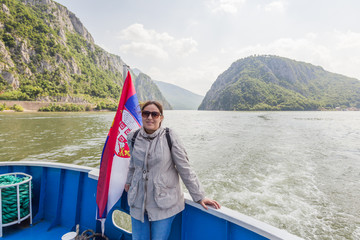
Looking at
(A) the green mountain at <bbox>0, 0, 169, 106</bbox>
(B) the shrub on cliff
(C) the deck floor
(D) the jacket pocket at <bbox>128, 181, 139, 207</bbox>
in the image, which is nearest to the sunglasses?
(D) the jacket pocket at <bbox>128, 181, 139, 207</bbox>

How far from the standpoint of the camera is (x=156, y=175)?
1.50 m

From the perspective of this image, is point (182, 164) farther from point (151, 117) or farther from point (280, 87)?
point (280, 87)

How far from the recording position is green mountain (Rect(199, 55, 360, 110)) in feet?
401

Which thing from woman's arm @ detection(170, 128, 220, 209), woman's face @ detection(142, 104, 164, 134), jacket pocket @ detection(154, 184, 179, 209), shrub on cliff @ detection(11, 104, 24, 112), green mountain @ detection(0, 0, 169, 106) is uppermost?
green mountain @ detection(0, 0, 169, 106)

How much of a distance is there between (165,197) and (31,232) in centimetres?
252

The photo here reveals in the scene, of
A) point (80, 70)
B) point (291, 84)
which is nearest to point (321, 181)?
point (80, 70)

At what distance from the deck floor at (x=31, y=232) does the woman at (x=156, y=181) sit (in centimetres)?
182

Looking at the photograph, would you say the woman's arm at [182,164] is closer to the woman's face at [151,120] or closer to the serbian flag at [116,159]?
the woman's face at [151,120]

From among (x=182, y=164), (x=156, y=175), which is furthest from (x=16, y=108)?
(x=182, y=164)

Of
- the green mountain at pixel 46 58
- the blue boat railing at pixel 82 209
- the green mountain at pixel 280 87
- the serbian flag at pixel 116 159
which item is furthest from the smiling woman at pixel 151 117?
the green mountain at pixel 280 87

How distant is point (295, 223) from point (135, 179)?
208 inches

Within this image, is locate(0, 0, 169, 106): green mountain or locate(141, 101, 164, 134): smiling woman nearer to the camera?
locate(141, 101, 164, 134): smiling woman

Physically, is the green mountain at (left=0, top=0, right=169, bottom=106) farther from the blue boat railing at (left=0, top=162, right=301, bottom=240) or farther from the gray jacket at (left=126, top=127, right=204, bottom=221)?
the gray jacket at (left=126, top=127, right=204, bottom=221)

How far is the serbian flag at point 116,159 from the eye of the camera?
1940 millimetres
